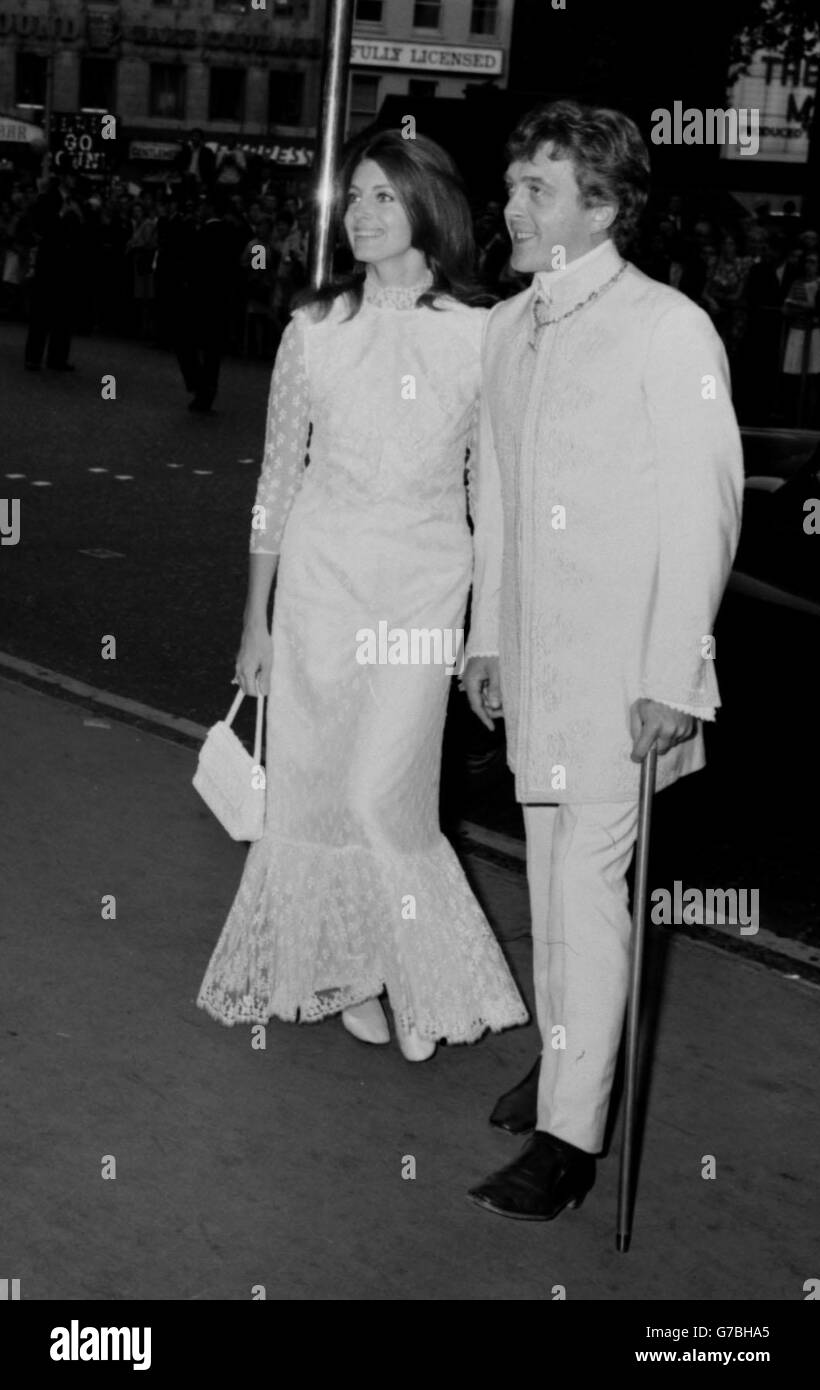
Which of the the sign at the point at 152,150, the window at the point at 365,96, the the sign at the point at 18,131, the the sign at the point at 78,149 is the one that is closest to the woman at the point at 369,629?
the the sign at the point at 78,149

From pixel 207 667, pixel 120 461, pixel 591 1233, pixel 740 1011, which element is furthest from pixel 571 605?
pixel 120 461

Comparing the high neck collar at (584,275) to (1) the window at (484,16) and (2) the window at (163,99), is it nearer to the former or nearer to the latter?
(1) the window at (484,16)

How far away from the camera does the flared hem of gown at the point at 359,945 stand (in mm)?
4176

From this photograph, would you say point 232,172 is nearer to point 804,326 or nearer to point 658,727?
point 804,326

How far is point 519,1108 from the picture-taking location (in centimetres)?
395

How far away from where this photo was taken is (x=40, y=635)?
8531 millimetres

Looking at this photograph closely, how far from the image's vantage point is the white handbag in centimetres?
421

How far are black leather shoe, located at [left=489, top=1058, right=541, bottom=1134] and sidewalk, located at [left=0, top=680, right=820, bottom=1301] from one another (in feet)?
0.22

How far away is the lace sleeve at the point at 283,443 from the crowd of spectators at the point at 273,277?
10.3m

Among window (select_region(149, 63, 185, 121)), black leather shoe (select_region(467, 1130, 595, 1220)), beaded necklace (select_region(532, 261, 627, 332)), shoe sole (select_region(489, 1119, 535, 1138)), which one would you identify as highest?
window (select_region(149, 63, 185, 121))

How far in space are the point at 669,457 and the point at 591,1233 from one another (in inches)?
55.0

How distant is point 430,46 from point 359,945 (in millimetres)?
68255

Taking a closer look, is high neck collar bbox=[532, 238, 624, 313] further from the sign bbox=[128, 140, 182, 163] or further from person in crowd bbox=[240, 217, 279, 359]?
the sign bbox=[128, 140, 182, 163]

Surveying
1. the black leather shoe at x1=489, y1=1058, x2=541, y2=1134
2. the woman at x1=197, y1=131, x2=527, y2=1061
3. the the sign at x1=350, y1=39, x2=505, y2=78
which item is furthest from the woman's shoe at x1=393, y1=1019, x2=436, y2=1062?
the the sign at x1=350, y1=39, x2=505, y2=78
